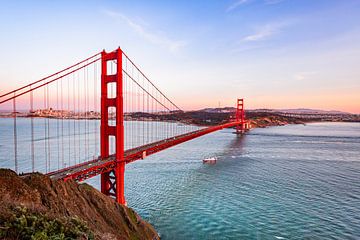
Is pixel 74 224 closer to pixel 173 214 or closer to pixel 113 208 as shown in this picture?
pixel 113 208

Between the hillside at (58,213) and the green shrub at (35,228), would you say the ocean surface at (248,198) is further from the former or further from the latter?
the green shrub at (35,228)

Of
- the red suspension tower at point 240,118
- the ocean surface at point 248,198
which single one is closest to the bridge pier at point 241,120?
the red suspension tower at point 240,118

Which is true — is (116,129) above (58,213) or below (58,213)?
above

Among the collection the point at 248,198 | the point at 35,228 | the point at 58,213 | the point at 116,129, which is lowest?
the point at 248,198

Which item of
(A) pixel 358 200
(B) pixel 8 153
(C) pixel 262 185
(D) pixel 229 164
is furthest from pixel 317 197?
(B) pixel 8 153

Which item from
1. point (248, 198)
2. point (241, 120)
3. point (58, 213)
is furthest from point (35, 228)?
point (241, 120)

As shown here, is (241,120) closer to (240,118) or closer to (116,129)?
(240,118)

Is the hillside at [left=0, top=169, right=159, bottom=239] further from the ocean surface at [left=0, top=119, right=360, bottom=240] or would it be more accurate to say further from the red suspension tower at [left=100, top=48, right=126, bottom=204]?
the red suspension tower at [left=100, top=48, right=126, bottom=204]
